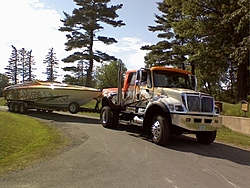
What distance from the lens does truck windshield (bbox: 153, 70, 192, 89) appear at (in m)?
10.0

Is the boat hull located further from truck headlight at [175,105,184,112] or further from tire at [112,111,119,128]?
truck headlight at [175,105,184,112]

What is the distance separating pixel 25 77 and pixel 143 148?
84.8m

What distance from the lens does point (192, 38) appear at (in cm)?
2547

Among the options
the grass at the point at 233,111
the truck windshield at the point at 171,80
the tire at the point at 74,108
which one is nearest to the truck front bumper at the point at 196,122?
the truck windshield at the point at 171,80

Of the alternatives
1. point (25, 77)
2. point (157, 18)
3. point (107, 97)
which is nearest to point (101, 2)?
point (157, 18)

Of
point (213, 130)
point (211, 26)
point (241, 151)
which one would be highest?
point (211, 26)

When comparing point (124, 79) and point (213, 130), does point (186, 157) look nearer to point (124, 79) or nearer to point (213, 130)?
point (213, 130)

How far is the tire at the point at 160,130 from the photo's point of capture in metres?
8.62

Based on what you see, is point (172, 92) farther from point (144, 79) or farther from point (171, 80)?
point (144, 79)

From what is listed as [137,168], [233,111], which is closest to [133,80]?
[137,168]

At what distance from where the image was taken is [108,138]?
965cm

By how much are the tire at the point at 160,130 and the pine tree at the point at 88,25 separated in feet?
86.8

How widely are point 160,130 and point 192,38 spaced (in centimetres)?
1873

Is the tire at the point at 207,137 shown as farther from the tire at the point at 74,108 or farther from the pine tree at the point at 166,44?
the pine tree at the point at 166,44
